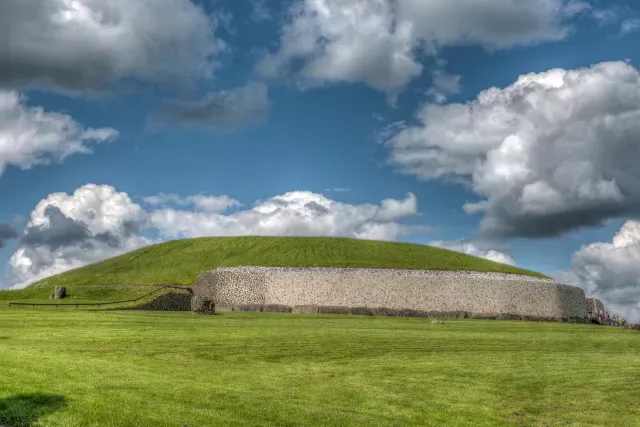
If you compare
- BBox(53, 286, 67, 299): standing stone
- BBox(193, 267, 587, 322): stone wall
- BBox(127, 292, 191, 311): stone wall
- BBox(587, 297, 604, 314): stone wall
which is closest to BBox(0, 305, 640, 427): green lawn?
BBox(127, 292, 191, 311): stone wall

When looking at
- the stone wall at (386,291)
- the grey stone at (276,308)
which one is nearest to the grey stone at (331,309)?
the stone wall at (386,291)

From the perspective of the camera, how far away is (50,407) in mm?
13180

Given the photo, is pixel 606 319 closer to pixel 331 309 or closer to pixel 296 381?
pixel 331 309

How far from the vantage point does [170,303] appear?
66688 mm

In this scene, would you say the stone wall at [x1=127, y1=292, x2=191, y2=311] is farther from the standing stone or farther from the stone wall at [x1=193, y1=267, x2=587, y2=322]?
the standing stone

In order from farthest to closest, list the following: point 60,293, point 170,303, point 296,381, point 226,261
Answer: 1. point 226,261
2. point 60,293
3. point 170,303
4. point 296,381

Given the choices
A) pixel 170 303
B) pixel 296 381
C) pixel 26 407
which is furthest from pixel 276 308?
pixel 26 407

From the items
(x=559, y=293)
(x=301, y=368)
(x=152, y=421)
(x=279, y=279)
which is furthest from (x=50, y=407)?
(x=559, y=293)

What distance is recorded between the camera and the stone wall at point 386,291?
72.6 meters

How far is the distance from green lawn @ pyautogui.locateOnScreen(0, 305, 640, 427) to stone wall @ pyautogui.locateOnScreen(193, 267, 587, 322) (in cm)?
4174

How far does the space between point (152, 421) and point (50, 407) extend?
239cm

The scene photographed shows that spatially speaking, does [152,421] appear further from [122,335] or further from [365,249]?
[365,249]

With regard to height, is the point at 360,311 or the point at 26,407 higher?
the point at 360,311

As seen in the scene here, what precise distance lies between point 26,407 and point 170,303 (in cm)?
5493
